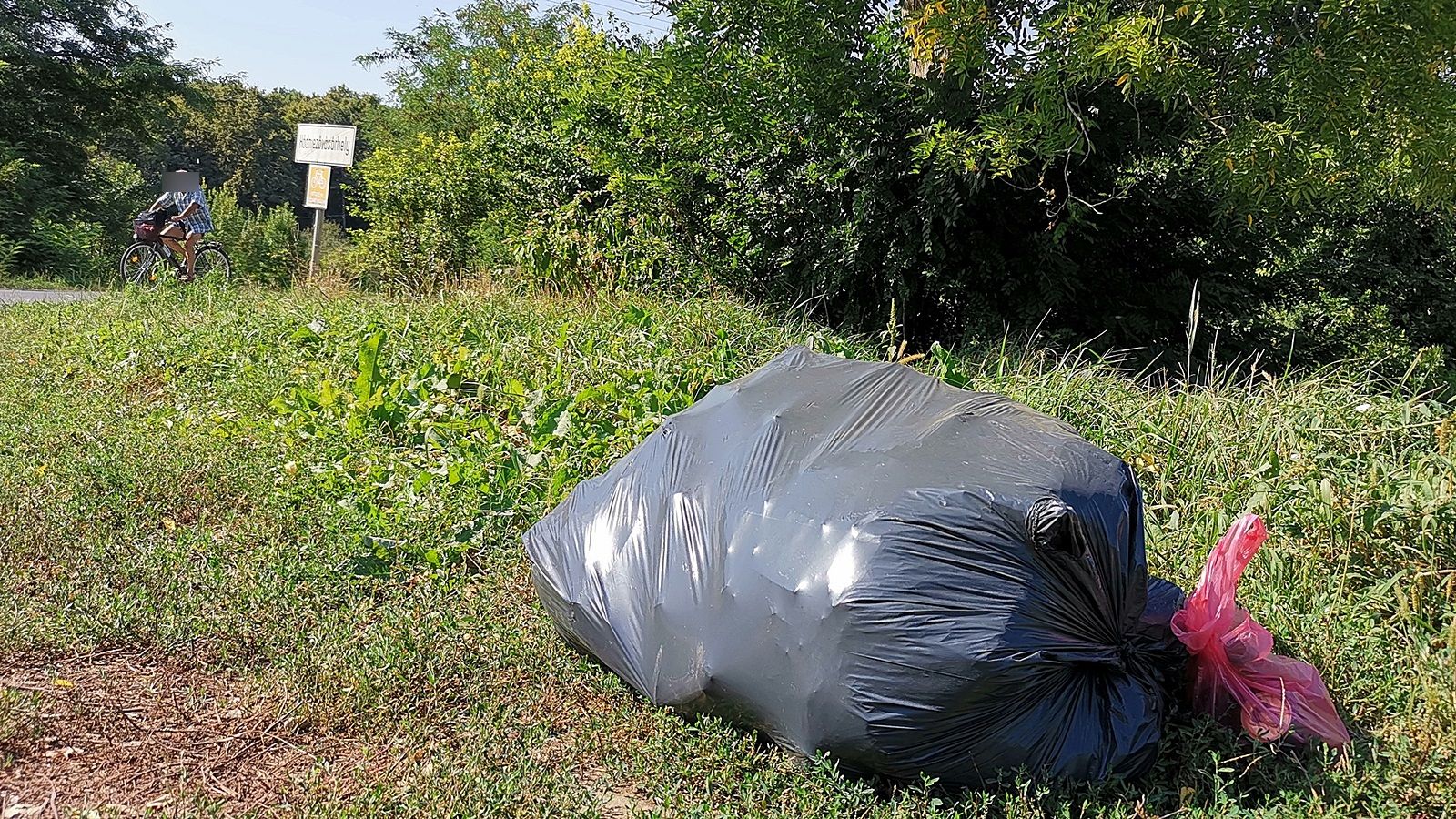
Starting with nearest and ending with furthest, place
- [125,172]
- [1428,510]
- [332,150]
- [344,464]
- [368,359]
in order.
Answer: [1428,510]
[344,464]
[368,359]
[332,150]
[125,172]

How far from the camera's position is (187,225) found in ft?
32.3

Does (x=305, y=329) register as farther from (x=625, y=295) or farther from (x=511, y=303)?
(x=625, y=295)

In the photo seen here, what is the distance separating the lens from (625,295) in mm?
6137

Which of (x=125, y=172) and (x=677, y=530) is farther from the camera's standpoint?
(x=125, y=172)

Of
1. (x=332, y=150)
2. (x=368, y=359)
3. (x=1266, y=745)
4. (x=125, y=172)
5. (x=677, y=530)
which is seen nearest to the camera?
(x=1266, y=745)

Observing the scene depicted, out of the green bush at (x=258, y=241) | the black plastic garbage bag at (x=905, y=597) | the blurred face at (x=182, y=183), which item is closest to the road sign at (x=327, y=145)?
the green bush at (x=258, y=241)

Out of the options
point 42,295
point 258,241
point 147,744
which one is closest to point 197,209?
point 42,295

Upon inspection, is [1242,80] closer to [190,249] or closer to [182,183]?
[190,249]

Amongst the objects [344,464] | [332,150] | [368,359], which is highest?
[332,150]

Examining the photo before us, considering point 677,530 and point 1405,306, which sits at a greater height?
point 1405,306

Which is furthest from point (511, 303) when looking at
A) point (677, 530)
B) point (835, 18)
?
point (677, 530)

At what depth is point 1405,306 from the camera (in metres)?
8.04

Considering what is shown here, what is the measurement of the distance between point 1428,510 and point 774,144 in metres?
4.11

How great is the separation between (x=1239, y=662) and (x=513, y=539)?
2238 mm
